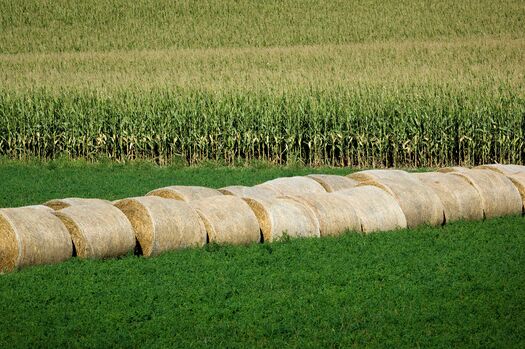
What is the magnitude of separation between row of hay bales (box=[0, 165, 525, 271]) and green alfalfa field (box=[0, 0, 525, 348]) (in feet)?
1.18

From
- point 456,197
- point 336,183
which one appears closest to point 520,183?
point 456,197

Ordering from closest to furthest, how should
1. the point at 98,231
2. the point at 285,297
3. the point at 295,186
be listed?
1. the point at 285,297
2. the point at 98,231
3. the point at 295,186

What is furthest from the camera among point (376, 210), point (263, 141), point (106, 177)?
point (263, 141)

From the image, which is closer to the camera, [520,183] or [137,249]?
[137,249]

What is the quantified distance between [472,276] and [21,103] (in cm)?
1936

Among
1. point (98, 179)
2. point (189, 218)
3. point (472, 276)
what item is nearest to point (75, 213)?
point (189, 218)

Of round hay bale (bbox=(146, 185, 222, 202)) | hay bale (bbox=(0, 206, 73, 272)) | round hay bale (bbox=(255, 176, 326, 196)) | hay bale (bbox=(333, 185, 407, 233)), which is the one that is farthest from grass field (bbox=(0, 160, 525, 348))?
round hay bale (bbox=(255, 176, 326, 196))

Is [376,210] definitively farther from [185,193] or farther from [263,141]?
[263,141]

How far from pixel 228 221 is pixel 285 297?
3.05m

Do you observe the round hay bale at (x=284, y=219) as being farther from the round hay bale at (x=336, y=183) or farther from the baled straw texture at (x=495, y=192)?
the baled straw texture at (x=495, y=192)

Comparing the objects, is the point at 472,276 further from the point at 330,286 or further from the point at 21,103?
the point at 21,103

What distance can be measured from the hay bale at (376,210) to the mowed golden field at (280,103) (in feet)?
35.6

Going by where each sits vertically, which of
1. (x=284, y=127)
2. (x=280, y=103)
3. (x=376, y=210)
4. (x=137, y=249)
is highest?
(x=280, y=103)

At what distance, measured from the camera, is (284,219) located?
45.9 feet
